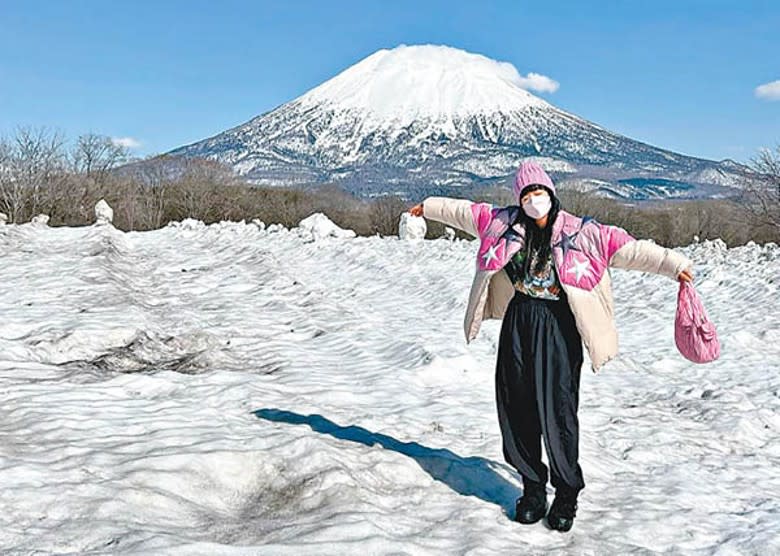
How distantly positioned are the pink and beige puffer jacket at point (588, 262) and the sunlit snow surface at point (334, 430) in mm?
1129

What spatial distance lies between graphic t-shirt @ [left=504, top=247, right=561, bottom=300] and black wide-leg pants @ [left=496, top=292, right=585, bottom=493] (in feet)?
0.13

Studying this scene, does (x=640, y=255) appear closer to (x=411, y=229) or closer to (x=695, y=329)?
(x=695, y=329)

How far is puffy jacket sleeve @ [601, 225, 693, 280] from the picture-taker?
3934 millimetres

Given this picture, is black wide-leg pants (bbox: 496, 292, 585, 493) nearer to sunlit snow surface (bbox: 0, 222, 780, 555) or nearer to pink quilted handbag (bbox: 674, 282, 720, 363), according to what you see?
sunlit snow surface (bbox: 0, 222, 780, 555)

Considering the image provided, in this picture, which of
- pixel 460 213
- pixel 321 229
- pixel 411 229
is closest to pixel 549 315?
pixel 460 213

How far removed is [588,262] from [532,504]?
1380 mm

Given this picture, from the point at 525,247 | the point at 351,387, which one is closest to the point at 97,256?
the point at 351,387

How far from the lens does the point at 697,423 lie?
21.7 ft

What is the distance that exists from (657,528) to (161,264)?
49.1 feet

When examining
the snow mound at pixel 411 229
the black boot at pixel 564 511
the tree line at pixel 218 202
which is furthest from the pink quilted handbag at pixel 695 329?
the tree line at pixel 218 202

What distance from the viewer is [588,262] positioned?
4.00 m

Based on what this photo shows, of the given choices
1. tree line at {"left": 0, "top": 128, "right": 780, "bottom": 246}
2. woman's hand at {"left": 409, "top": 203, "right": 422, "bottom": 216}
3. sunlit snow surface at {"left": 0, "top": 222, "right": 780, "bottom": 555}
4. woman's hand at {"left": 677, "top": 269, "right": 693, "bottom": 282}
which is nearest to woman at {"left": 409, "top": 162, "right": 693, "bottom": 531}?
woman's hand at {"left": 677, "top": 269, "right": 693, "bottom": 282}

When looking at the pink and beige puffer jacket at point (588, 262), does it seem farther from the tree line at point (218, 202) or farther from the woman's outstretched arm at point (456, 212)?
the tree line at point (218, 202)

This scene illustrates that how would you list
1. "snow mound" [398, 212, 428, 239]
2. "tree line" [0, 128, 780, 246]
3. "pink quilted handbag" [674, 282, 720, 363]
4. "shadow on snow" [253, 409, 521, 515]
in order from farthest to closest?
"tree line" [0, 128, 780, 246], "snow mound" [398, 212, 428, 239], "shadow on snow" [253, 409, 521, 515], "pink quilted handbag" [674, 282, 720, 363]
